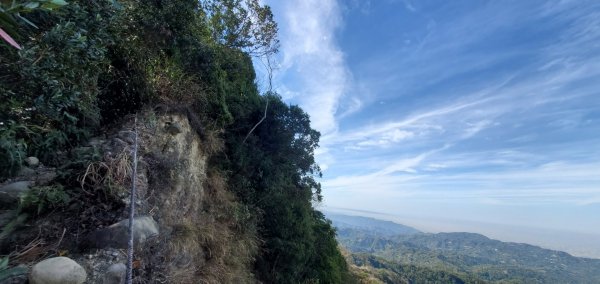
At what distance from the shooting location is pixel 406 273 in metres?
93.1

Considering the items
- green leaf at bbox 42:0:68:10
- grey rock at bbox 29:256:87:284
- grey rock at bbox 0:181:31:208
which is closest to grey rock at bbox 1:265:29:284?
grey rock at bbox 29:256:87:284

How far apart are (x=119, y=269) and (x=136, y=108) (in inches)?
153

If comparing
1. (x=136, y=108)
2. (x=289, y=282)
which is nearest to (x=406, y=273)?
(x=289, y=282)

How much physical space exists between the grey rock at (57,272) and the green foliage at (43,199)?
1.06 m

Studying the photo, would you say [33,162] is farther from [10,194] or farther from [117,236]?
[117,236]

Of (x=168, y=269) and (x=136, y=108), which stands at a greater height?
(x=136, y=108)

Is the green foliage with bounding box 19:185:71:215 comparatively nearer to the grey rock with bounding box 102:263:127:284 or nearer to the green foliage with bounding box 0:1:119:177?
the green foliage with bounding box 0:1:119:177

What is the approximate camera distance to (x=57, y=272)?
2924 mm

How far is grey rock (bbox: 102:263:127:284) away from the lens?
3363mm

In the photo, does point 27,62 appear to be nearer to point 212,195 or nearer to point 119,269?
point 119,269

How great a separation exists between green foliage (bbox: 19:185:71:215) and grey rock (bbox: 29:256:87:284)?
3.49 feet

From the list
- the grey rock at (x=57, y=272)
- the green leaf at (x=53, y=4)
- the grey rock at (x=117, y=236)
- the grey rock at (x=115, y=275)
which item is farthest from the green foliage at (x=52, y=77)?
the green leaf at (x=53, y=4)

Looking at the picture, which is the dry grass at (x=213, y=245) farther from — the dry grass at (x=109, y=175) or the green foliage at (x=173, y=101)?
the dry grass at (x=109, y=175)

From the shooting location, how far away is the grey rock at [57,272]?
9.37ft
